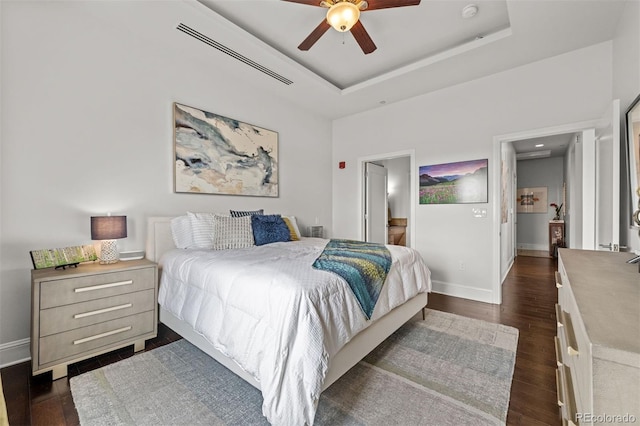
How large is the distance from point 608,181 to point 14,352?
4746 mm

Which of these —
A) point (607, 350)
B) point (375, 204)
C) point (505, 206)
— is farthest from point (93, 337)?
point (505, 206)

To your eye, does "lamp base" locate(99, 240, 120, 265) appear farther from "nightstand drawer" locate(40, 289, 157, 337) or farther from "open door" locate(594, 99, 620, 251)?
"open door" locate(594, 99, 620, 251)

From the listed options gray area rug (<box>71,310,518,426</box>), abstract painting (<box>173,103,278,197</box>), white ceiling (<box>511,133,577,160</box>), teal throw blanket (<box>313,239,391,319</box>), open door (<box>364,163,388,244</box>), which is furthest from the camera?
white ceiling (<box>511,133,577,160</box>)

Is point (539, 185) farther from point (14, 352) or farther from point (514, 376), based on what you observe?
point (14, 352)

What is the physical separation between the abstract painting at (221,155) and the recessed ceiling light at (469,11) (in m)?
2.63

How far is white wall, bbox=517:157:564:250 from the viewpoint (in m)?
6.89

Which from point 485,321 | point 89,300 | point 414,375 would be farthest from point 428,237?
point 89,300

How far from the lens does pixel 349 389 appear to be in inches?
69.9

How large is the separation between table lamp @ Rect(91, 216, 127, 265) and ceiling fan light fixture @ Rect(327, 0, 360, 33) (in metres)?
2.41

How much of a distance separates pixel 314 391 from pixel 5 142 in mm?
2849

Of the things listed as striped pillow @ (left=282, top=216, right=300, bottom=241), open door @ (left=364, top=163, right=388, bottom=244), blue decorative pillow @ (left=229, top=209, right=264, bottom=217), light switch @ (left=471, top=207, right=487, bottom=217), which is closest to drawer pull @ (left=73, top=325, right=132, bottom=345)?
blue decorative pillow @ (left=229, top=209, right=264, bottom=217)

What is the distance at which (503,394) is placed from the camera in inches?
67.9

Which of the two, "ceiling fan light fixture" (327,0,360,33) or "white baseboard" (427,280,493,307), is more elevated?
"ceiling fan light fixture" (327,0,360,33)

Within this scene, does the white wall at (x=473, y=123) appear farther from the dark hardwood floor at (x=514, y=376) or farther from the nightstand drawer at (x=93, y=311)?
the nightstand drawer at (x=93, y=311)
